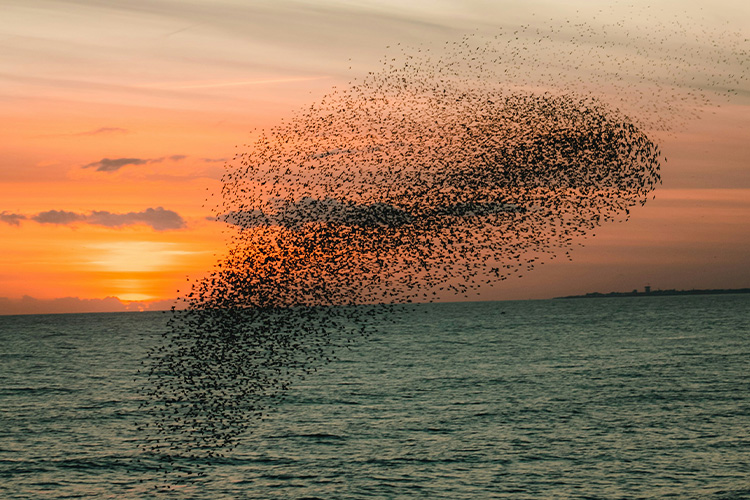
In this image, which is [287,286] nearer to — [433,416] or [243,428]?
[243,428]

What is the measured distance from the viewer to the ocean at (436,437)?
50.2m

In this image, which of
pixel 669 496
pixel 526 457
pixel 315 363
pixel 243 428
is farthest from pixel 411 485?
pixel 315 363

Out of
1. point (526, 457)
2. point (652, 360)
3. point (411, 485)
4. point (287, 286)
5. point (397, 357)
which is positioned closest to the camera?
point (287, 286)

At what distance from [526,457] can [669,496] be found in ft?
39.6

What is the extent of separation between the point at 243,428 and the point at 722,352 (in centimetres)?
9354

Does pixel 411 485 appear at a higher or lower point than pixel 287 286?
lower

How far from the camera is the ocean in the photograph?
165ft

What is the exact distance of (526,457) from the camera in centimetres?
5709

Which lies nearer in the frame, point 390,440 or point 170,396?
point 390,440

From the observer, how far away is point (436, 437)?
6506cm

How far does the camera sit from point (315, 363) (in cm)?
13450

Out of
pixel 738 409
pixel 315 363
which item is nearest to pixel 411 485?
pixel 738 409

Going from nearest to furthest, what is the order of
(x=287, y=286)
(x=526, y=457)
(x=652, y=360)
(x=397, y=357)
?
1. (x=287, y=286)
2. (x=526, y=457)
3. (x=652, y=360)
4. (x=397, y=357)

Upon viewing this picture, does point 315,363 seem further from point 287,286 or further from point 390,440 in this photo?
point 287,286
